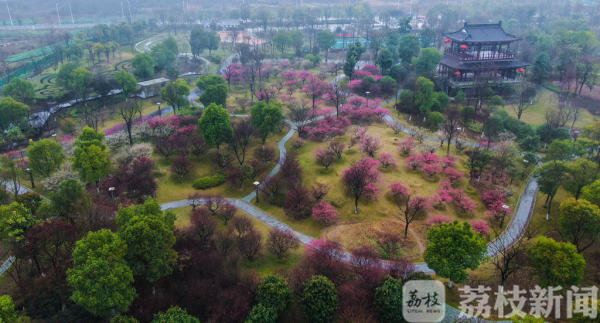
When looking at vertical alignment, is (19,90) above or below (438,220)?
above

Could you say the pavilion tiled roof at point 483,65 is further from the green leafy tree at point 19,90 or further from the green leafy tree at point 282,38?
the green leafy tree at point 19,90

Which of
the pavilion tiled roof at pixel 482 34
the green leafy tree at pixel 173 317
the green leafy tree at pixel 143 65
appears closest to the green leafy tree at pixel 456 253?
the green leafy tree at pixel 173 317

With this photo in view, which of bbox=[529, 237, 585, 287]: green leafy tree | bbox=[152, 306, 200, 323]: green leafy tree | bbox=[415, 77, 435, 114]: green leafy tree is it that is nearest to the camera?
bbox=[152, 306, 200, 323]: green leafy tree

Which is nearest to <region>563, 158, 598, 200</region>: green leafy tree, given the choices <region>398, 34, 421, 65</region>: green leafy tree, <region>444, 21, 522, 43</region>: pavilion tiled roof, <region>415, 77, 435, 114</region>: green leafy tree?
<region>415, 77, 435, 114</region>: green leafy tree

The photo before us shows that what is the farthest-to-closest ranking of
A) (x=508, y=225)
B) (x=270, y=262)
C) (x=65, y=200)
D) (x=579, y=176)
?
(x=508, y=225), (x=579, y=176), (x=65, y=200), (x=270, y=262)

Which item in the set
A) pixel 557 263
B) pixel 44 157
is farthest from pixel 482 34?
pixel 44 157

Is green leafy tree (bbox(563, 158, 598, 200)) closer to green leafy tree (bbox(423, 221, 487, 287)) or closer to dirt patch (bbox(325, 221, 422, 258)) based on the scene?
green leafy tree (bbox(423, 221, 487, 287))

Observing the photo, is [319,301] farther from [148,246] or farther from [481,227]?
[481,227]
